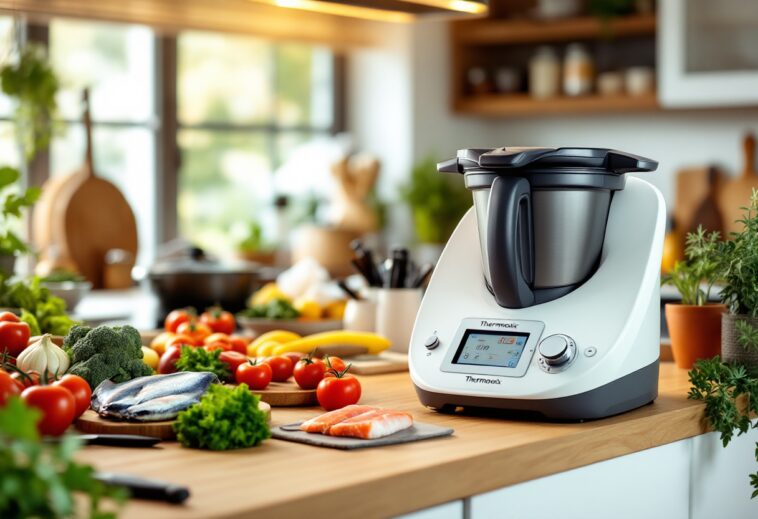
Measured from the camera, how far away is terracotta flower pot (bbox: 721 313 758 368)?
1607mm

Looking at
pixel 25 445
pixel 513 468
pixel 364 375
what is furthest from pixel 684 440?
pixel 25 445

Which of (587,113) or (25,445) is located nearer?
(25,445)

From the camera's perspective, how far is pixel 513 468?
1.22m

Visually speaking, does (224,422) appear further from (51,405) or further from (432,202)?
(432,202)

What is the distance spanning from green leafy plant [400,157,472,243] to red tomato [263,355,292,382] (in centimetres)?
301

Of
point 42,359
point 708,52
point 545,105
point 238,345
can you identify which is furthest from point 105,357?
point 545,105

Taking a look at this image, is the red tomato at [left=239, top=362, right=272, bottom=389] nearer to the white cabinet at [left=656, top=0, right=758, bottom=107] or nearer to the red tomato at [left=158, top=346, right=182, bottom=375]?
the red tomato at [left=158, top=346, right=182, bottom=375]

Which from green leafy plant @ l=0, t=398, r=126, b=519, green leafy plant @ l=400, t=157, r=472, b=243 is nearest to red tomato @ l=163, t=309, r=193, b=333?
green leafy plant @ l=0, t=398, r=126, b=519

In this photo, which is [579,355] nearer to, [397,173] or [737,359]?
[737,359]

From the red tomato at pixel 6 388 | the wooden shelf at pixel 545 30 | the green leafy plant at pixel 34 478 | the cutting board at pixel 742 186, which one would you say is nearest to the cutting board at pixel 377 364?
the red tomato at pixel 6 388

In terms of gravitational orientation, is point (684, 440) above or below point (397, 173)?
below

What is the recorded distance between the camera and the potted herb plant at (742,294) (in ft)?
5.23

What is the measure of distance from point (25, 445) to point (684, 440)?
0.99 meters

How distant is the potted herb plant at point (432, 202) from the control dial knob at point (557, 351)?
3.21 meters
